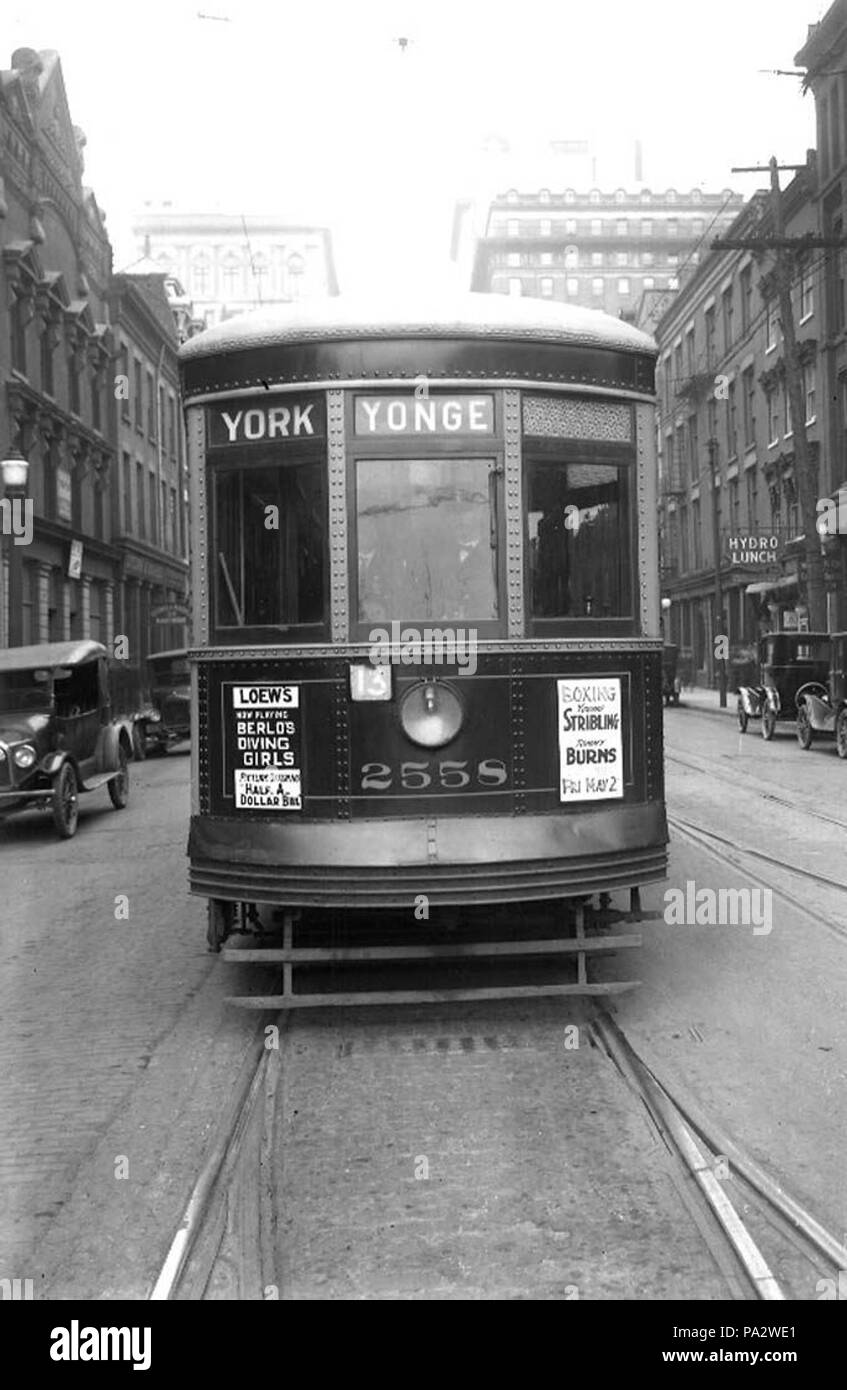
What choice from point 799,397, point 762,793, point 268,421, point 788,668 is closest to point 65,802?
point 762,793

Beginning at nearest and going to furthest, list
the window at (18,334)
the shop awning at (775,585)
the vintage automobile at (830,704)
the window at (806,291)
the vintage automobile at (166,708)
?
the vintage automobile at (830,704) → the vintage automobile at (166,708) → the window at (18,334) → the shop awning at (775,585) → the window at (806,291)

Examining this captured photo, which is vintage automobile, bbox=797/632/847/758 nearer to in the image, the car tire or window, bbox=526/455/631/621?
the car tire

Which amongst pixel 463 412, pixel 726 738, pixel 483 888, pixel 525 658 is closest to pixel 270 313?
pixel 463 412

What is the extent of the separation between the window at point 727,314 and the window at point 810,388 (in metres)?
9.36

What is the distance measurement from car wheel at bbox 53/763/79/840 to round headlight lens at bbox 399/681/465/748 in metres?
8.59

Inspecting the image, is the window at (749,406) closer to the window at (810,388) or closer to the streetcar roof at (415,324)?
the window at (810,388)

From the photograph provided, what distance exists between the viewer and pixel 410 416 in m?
5.62

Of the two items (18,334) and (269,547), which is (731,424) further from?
(269,547)

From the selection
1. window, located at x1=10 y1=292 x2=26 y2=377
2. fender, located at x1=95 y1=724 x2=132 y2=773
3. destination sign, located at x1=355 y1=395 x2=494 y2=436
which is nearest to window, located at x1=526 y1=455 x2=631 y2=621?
destination sign, located at x1=355 y1=395 x2=494 y2=436

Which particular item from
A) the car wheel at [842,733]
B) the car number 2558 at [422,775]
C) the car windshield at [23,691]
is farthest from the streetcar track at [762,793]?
the car windshield at [23,691]

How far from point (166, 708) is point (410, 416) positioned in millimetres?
20461

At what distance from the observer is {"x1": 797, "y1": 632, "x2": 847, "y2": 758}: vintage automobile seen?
2003cm

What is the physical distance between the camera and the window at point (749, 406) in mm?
40688

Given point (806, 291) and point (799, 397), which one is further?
point (806, 291)
